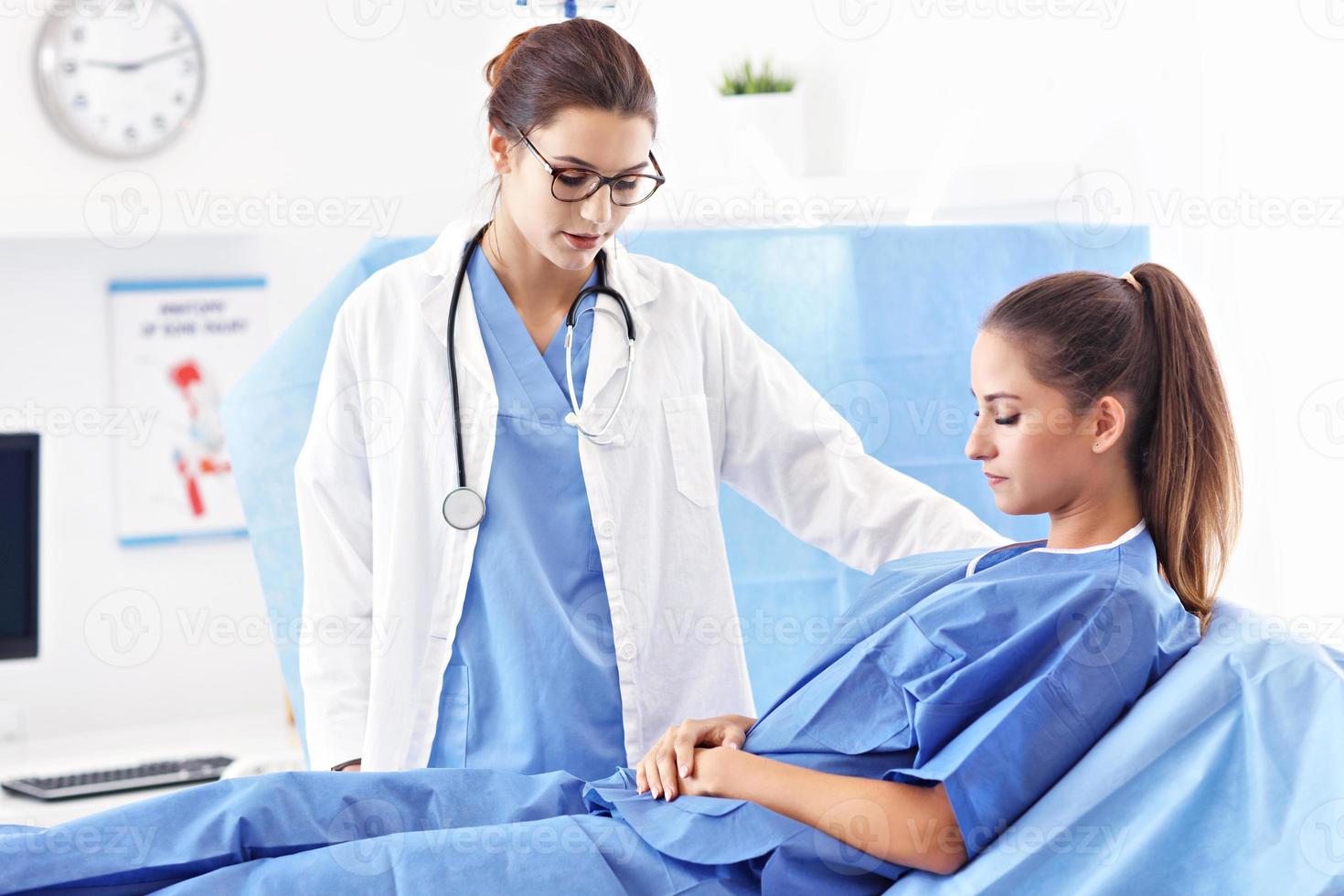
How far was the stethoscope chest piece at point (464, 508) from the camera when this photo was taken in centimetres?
145

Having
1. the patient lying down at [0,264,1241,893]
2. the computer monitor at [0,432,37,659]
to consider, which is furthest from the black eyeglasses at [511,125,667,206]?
the computer monitor at [0,432,37,659]

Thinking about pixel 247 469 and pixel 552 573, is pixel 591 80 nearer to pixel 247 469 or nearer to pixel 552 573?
pixel 552 573

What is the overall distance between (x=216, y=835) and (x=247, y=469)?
0.81 m

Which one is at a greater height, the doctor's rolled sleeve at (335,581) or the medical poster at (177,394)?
the medical poster at (177,394)

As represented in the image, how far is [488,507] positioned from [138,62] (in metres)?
1.71

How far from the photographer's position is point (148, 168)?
2.67 metres

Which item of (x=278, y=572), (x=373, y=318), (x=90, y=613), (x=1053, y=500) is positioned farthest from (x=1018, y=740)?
(x=90, y=613)

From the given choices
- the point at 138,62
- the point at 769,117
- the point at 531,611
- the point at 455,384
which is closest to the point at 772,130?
the point at 769,117

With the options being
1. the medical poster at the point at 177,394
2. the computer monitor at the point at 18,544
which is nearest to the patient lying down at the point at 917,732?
the computer monitor at the point at 18,544

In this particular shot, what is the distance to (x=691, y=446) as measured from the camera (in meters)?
1.55

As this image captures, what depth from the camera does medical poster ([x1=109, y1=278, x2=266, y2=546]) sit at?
2.67m

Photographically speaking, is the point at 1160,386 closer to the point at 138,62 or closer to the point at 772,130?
the point at 772,130

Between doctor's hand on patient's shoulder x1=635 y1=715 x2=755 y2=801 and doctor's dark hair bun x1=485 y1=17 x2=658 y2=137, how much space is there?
648 mm

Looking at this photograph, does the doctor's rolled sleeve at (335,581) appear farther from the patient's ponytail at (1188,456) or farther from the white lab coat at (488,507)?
the patient's ponytail at (1188,456)
